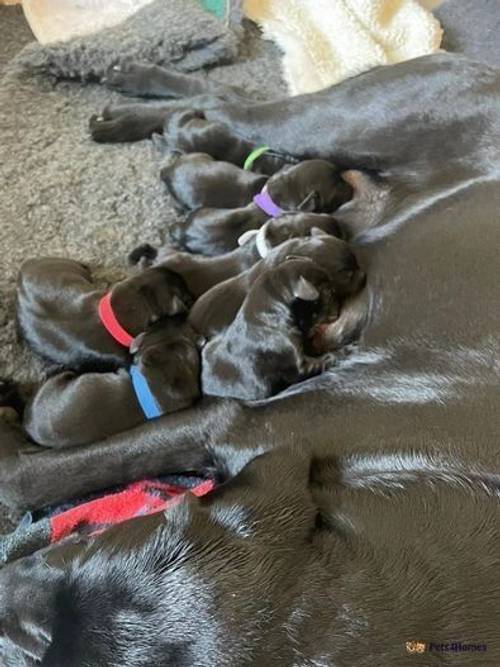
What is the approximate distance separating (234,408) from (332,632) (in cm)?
60

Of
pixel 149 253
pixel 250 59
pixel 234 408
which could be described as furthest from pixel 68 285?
pixel 250 59

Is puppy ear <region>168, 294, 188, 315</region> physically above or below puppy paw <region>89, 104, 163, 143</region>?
below

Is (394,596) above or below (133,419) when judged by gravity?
above

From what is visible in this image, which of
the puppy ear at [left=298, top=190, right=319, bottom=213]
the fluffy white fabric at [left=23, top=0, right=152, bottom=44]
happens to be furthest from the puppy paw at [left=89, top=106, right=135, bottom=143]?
the puppy ear at [left=298, top=190, right=319, bottom=213]

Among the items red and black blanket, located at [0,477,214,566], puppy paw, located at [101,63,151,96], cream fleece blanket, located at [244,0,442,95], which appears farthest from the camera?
cream fleece blanket, located at [244,0,442,95]

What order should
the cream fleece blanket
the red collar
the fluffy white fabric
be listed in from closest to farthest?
the red collar
the fluffy white fabric
the cream fleece blanket

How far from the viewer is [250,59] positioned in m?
2.71

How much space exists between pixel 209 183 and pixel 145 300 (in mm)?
486

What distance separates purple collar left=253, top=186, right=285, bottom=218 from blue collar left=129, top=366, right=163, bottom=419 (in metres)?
0.57

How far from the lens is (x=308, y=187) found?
1.99 metres

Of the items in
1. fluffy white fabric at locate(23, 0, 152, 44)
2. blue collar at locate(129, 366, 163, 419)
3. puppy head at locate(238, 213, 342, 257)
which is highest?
fluffy white fabric at locate(23, 0, 152, 44)

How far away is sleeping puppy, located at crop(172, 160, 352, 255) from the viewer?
6.55ft

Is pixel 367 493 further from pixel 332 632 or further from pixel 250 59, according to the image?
pixel 250 59

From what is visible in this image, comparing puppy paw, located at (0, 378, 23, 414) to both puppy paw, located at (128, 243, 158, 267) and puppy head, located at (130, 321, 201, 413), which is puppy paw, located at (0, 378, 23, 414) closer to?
puppy head, located at (130, 321, 201, 413)
